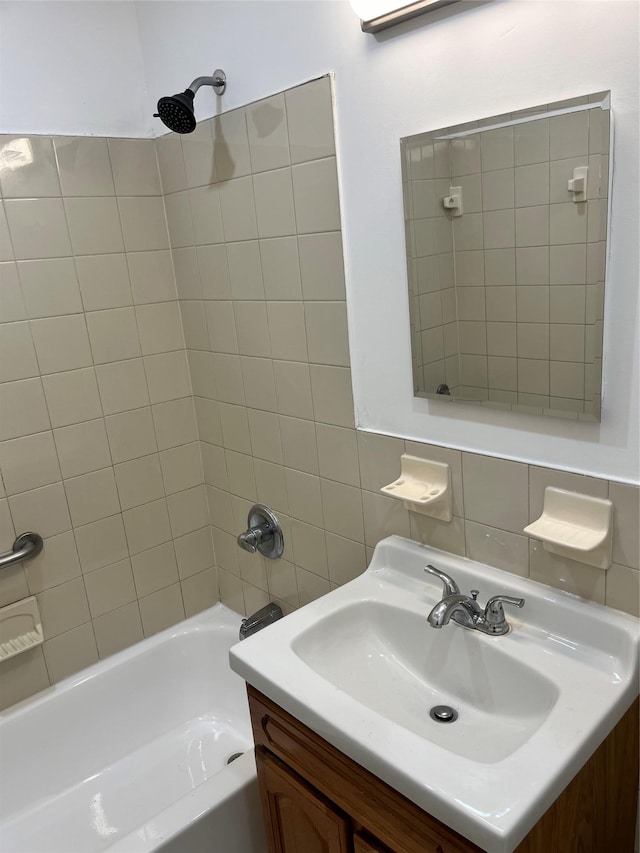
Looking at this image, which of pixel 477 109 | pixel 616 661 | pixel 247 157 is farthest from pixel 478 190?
pixel 616 661

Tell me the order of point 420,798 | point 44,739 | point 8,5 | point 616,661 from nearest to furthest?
1. point 420,798
2. point 616,661
3. point 8,5
4. point 44,739

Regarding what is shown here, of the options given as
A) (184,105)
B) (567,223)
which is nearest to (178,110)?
(184,105)

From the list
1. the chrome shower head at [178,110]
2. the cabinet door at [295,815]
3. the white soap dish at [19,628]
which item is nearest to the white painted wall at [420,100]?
the chrome shower head at [178,110]

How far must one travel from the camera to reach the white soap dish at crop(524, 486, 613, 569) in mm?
1080

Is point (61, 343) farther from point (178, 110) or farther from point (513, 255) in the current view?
point (513, 255)

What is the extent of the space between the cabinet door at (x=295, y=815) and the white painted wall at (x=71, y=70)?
1678mm

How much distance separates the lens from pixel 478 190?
1139 mm

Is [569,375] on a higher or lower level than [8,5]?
lower

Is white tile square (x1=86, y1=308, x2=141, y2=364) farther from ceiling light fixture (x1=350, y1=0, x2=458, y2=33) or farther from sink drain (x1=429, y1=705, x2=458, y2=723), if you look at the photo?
sink drain (x1=429, y1=705, x2=458, y2=723)

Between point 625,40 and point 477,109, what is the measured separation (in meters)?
0.25

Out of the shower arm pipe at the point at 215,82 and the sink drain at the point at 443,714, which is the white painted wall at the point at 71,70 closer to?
the shower arm pipe at the point at 215,82

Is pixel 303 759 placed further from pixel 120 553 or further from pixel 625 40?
pixel 625 40

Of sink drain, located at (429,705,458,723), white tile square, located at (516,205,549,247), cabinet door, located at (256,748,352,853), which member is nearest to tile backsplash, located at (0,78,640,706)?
sink drain, located at (429,705,458,723)

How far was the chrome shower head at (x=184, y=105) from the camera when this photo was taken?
4.81 feet
